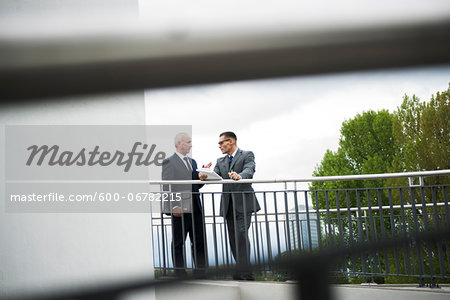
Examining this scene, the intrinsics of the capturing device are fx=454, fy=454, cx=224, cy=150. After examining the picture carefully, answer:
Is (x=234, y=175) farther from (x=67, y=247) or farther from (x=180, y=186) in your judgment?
(x=67, y=247)

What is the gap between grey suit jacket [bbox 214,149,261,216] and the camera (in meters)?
3.36

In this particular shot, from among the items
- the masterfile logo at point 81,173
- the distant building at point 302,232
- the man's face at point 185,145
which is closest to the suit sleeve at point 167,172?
the man's face at point 185,145

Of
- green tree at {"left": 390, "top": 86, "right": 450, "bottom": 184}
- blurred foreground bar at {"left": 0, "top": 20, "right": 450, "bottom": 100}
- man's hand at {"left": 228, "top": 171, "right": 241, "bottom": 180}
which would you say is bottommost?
blurred foreground bar at {"left": 0, "top": 20, "right": 450, "bottom": 100}

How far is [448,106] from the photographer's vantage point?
45.0 feet

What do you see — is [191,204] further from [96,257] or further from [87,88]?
[87,88]

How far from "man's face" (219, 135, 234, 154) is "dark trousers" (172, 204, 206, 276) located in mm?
515

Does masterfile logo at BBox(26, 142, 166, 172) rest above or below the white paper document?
below

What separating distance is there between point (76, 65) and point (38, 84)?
1 cm

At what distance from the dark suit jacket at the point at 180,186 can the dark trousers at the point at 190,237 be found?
77 mm

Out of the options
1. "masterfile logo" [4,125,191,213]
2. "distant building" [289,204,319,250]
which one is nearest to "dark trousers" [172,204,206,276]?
"distant building" [289,204,319,250]

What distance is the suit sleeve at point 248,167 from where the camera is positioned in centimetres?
341

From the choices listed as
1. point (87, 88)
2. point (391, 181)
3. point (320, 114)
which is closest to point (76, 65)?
point (87, 88)

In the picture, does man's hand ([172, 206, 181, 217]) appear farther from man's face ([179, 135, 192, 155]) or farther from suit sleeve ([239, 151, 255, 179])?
suit sleeve ([239, 151, 255, 179])

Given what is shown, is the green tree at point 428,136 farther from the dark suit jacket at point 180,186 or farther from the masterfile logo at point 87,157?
the masterfile logo at point 87,157
